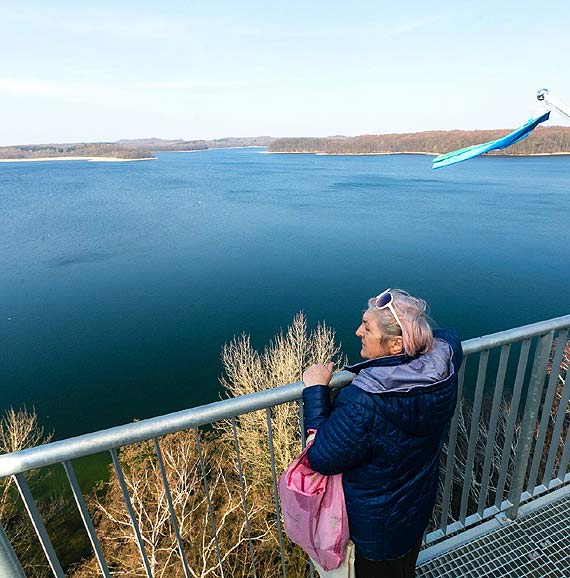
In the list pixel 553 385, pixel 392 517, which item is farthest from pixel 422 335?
pixel 553 385

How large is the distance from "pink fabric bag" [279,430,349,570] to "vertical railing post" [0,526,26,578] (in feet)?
2.70

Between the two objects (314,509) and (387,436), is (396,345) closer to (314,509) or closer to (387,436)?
(387,436)

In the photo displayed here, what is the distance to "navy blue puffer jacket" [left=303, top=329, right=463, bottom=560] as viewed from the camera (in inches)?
47.7

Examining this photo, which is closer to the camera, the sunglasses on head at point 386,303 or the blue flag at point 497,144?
the sunglasses on head at point 386,303

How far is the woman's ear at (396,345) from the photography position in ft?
4.47

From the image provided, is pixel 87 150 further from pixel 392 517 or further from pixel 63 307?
pixel 392 517

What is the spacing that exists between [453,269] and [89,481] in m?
21.5

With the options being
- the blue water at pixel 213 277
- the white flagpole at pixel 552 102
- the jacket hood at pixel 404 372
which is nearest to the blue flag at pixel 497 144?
the white flagpole at pixel 552 102

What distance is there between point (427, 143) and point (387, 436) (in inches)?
4042

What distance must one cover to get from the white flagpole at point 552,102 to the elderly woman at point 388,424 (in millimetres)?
1379

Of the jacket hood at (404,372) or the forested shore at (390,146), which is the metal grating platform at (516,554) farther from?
the forested shore at (390,146)

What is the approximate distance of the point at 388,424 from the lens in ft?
4.00

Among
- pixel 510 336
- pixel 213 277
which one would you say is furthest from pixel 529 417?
pixel 213 277

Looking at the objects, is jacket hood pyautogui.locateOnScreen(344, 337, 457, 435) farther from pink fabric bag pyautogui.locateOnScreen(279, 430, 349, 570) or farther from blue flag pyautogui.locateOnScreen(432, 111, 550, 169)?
blue flag pyautogui.locateOnScreen(432, 111, 550, 169)
